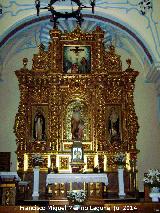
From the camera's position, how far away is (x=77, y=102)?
12.7 m

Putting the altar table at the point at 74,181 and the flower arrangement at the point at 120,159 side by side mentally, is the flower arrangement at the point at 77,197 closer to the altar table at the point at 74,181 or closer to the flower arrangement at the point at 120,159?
the altar table at the point at 74,181

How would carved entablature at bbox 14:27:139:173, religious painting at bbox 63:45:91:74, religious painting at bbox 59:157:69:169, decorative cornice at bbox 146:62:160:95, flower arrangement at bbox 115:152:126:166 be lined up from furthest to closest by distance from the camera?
1. religious painting at bbox 63:45:91:74
2. carved entablature at bbox 14:27:139:173
3. religious painting at bbox 59:157:69:169
4. decorative cornice at bbox 146:62:160:95
5. flower arrangement at bbox 115:152:126:166

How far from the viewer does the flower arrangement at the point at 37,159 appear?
11.2 metres

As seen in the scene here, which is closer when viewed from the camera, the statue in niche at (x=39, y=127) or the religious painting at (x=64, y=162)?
the religious painting at (x=64, y=162)

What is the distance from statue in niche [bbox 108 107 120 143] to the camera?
12.3 meters

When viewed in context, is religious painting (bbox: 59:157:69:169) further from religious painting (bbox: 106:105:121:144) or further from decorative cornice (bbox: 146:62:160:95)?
decorative cornice (bbox: 146:62:160:95)

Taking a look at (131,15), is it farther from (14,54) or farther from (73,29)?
(14,54)

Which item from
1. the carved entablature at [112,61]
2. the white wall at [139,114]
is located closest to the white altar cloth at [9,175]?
the white wall at [139,114]

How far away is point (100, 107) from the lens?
12469mm

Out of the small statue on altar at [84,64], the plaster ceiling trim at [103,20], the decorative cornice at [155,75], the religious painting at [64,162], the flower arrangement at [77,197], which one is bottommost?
the flower arrangement at [77,197]

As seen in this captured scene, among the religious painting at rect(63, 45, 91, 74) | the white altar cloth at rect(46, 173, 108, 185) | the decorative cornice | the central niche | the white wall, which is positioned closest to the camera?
the white altar cloth at rect(46, 173, 108, 185)

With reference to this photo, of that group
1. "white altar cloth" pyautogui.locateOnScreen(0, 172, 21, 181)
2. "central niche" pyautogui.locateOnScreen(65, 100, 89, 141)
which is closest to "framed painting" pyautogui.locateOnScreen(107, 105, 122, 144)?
"central niche" pyautogui.locateOnScreen(65, 100, 89, 141)

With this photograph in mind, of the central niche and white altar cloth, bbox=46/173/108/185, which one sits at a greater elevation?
the central niche

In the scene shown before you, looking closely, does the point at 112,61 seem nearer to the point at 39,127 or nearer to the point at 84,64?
the point at 84,64
